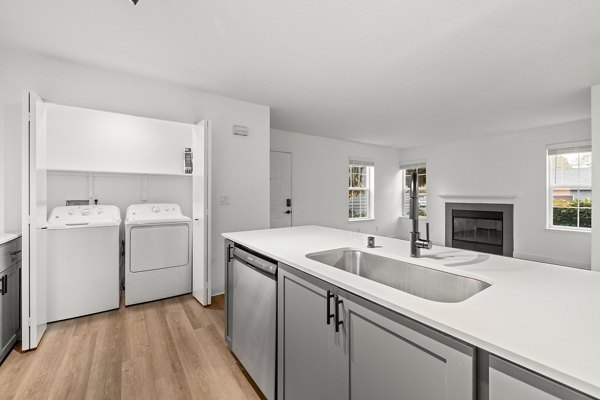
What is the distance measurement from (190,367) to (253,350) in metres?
0.60

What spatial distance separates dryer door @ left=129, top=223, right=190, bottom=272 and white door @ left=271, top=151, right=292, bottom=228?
233 cm

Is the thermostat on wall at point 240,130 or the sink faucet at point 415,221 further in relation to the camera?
the thermostat on wall at point 240,130

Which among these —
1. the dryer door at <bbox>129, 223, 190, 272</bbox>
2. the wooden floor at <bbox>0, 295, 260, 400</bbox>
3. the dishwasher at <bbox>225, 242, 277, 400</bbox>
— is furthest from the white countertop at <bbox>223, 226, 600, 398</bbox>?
the dryer door at <bbox>129, 223, 190, 272</bbox>

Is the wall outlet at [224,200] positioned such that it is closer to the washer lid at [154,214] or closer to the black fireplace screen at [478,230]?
the washer lid at [154,214]

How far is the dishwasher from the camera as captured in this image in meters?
1.55

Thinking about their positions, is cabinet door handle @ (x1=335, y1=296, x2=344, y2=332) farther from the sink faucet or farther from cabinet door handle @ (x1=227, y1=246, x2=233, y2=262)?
cabinet door handle @ (x1=227, y1=246, x2=233, y2=262)

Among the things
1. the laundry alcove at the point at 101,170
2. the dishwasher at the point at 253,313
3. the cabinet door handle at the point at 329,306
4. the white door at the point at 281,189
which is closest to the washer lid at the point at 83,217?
the laundry alcove at the point at 101,170

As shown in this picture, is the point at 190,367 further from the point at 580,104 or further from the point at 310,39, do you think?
the point at 580,104

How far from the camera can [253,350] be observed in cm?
174

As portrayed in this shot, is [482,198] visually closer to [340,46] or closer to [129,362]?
[340,46]

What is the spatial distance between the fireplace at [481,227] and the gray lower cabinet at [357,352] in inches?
229

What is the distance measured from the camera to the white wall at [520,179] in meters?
4.69

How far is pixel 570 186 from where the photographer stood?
4.75 meters

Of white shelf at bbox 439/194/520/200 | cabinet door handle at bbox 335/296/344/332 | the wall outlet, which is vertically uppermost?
white shelf at bbox 439/194/520/200
